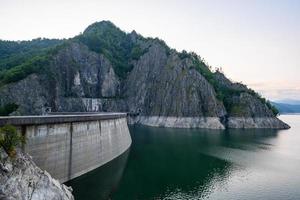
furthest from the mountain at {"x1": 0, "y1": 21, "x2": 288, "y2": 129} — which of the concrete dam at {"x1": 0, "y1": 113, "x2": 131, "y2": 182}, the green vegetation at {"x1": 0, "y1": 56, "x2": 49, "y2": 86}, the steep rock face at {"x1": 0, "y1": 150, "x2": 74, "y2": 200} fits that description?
the steep rock face at {"x1": 0, "y1": 150, "x2": 74, "y2": 200}

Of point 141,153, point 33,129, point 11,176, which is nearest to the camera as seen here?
point 11,176

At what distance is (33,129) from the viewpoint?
118 ft

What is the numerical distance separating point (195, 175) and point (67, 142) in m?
23.6

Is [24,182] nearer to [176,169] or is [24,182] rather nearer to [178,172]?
[178,172]

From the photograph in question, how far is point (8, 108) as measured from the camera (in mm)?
104000

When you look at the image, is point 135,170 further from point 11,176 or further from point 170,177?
point 11,176

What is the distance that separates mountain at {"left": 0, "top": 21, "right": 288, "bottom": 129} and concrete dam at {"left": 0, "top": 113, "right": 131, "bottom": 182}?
242 ft

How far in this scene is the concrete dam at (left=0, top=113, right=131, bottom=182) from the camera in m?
35.6

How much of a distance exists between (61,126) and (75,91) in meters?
116

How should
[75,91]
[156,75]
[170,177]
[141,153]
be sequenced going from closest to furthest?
[170,177], [141,153], [75,91], [156,75]

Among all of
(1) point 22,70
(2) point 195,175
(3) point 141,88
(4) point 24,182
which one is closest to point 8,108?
(1) point 22,70

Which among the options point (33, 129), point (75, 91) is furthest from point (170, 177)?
point (75, 91)

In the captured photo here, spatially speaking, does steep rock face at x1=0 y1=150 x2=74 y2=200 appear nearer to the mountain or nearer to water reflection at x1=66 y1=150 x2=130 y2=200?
water reflection at x1=66 y1=150 x2=130 y2=200

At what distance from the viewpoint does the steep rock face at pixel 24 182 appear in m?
23.7
